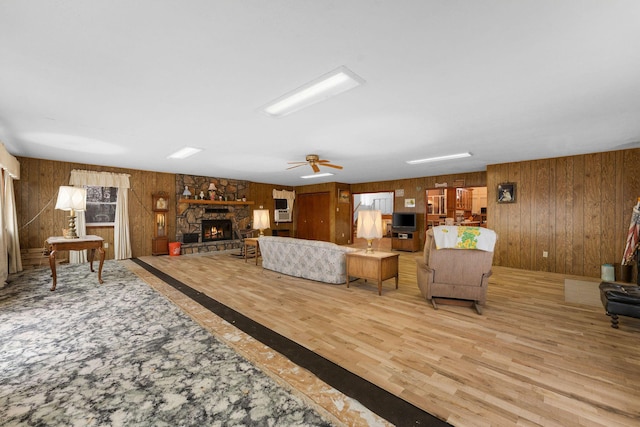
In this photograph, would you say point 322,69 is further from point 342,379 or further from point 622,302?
point 622,302

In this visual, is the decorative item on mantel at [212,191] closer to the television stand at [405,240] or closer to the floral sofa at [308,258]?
the floral sofa at [308,258]

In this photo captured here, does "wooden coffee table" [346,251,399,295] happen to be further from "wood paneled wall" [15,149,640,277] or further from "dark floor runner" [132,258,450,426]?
"wood paneled wall" [15,149,640,277]

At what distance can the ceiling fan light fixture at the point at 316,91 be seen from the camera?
7.36ft

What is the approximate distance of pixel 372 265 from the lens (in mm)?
3969

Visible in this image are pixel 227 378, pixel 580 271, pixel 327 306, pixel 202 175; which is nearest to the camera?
pixel 227 378

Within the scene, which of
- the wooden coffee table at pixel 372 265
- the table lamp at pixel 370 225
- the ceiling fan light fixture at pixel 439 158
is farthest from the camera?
the ceiling fan light fixture at pixel 439 158

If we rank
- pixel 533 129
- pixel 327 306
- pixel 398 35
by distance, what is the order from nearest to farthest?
pixel 398 35 < pixel 327 306 < pixel 533 129

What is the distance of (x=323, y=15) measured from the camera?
1.55 meters

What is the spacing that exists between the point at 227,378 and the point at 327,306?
1664 millimetres

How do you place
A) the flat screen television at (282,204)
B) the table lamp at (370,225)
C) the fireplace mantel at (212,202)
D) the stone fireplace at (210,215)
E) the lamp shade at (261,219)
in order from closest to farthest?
the table lamp at (370,225), the lamp shade at (261,219), the fireplace mantel at (212,202), the stone fireplace at (210,215), the flat screen television at (282,204)

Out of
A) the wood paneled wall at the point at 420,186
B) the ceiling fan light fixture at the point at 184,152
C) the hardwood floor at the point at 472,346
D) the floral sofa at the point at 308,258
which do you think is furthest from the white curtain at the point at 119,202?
the wood paneled wall at the point at 420,186

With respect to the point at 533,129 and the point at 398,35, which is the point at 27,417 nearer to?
the point at 398,35

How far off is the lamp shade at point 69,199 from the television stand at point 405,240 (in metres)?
7.74

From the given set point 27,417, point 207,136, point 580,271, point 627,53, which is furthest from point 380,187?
point 27,417
